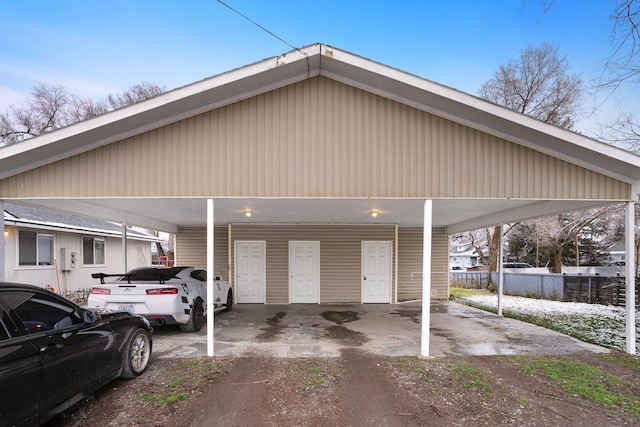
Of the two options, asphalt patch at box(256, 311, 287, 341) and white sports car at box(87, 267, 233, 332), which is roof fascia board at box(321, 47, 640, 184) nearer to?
white sports car at box(87, 267, 233, 332)

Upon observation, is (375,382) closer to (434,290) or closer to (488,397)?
(488,397)

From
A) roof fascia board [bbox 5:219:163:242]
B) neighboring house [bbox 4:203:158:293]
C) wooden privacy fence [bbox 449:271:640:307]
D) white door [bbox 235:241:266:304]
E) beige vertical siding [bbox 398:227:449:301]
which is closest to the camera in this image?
roof fascia board [bbox 5:219:163:242]

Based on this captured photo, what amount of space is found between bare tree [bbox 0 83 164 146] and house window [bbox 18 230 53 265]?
923 cm

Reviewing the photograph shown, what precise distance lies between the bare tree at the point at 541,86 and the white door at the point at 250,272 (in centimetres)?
1300

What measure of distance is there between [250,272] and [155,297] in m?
4.79

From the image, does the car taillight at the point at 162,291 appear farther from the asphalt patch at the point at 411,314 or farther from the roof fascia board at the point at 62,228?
the roof fascia board at the point at 62,228

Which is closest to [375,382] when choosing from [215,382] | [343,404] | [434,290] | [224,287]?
[343,404]

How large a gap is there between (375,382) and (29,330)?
3.63 meters

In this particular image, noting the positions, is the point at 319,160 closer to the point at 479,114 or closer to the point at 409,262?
the point at 479,114

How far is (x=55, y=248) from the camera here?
11.5 metres

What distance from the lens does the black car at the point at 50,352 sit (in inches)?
99.3

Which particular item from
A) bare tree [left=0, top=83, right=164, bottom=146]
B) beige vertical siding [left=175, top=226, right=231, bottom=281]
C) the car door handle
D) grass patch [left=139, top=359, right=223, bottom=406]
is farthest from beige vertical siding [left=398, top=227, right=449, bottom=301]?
bare tree [left=0, top=83, right=164, bottom=146]

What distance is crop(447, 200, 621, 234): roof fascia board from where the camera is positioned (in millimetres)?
6031

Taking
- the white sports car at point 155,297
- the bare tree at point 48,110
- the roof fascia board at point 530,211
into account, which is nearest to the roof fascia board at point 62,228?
the white sports car at point 155,297
